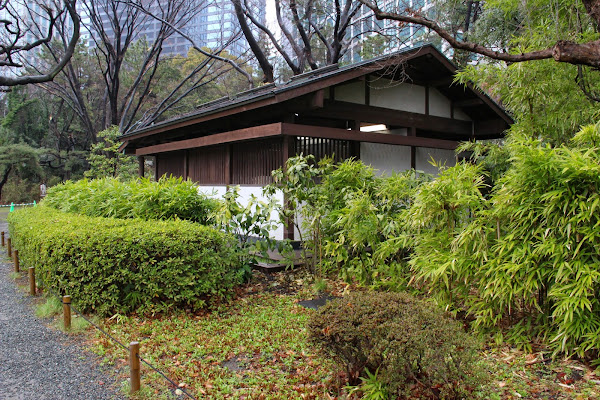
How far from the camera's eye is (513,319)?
158 inches

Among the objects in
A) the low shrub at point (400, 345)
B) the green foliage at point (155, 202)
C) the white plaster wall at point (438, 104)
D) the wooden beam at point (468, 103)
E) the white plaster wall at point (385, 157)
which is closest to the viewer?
the low shrub at point (400, 345)

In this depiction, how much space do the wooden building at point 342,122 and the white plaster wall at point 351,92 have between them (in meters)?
0.02

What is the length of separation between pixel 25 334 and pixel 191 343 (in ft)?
6.35

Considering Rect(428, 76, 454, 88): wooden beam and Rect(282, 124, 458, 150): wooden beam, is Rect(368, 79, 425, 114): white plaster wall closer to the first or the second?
Rect(428, 76, 454, 88): wooden beam

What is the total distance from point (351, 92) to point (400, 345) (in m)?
7.32

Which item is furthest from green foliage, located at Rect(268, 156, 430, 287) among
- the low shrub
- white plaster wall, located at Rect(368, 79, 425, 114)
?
white plaster wall, located at Rect(368, 79, 425, 114)

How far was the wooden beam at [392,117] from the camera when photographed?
Result: 884 centimetres

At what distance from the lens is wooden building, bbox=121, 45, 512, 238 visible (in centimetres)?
790

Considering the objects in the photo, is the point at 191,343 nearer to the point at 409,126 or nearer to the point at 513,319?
the point at 513,319

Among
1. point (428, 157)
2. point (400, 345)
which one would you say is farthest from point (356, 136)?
point (400, 345)

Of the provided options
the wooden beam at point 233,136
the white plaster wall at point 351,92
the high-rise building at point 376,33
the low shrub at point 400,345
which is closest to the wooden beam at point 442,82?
the white plaster wall at point 351,92

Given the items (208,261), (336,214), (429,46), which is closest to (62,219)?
(208,261)

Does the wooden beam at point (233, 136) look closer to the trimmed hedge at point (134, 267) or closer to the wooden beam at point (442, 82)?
the trimmed hedge at point (134, 267)

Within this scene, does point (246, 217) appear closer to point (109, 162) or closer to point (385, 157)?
point (385, 157)
